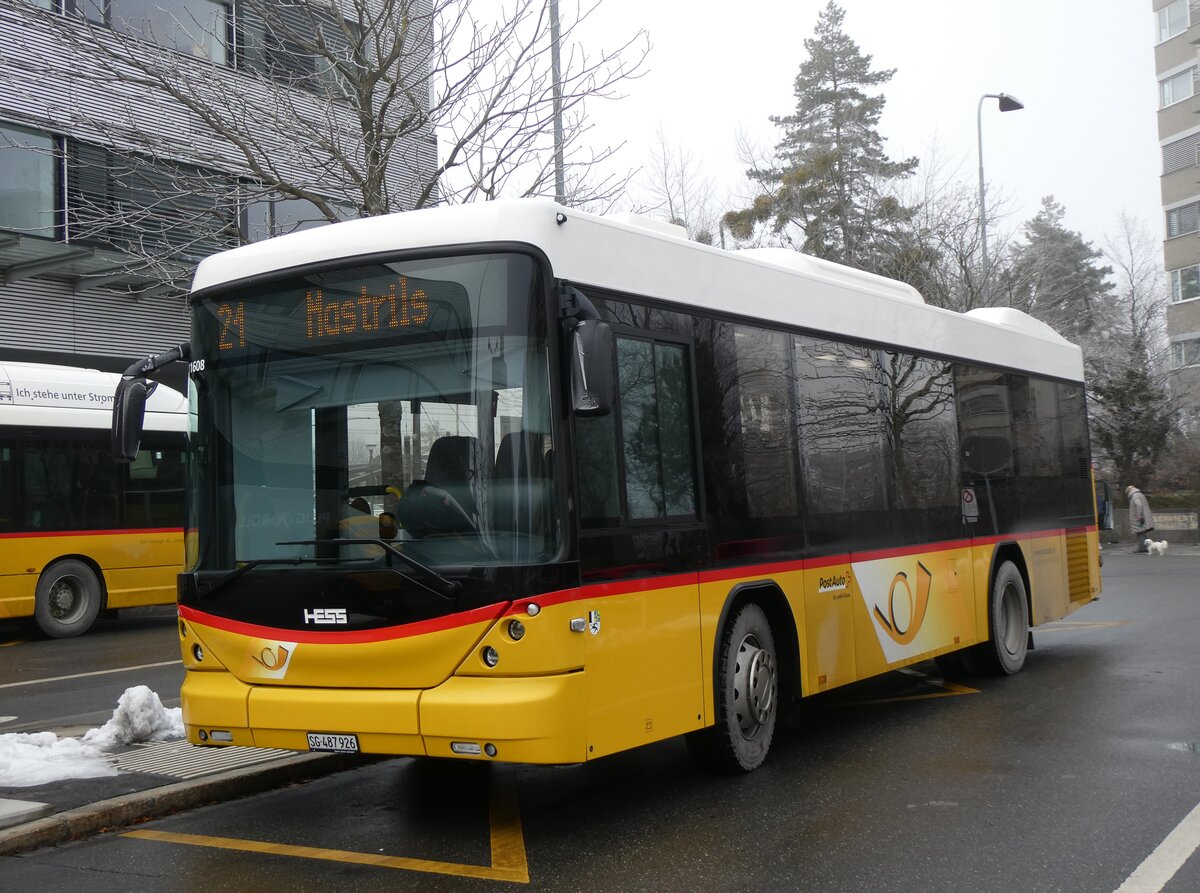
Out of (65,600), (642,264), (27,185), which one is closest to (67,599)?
(65,600)

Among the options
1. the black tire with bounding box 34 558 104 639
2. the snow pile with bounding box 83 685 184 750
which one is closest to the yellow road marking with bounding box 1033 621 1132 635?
the snow pile with bounding box 83 685 184 750

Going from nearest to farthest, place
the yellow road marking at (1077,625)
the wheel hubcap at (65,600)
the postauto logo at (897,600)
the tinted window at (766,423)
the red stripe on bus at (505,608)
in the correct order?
the red stripe on bus at (505,608)
the tinted window at (766,423)
the postauto logo at (897,600)
the yellow road marking at (1077,625)
the wheel hubcap at (65,600)

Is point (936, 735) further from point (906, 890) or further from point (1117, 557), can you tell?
point (1117, 557)

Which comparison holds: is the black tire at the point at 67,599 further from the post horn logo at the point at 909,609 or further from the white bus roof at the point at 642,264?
the post horn logo at the point at 909,609

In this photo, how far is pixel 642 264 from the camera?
676 centimetres

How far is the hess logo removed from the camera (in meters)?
6.06

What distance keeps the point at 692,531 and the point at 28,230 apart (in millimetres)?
18554

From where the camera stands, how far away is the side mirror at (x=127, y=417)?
6.89 metres

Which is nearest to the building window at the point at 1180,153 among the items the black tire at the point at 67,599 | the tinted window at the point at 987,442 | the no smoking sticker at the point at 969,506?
the tinted window at the point at 987,442

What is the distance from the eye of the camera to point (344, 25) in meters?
10.9

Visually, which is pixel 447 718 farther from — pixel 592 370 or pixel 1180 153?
pixel 1180 153

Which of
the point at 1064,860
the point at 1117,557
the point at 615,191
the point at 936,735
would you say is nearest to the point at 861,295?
the point at 936,735

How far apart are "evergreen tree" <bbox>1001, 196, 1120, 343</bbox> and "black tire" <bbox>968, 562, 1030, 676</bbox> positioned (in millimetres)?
19571

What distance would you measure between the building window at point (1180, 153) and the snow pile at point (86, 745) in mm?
52728
